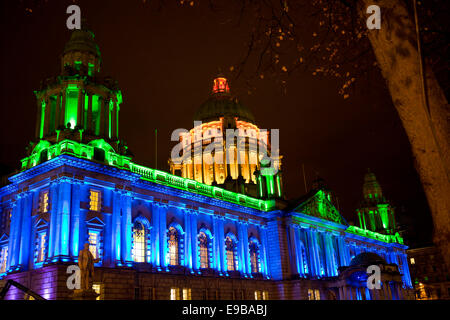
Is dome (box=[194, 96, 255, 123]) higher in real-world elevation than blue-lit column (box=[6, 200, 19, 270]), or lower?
higher

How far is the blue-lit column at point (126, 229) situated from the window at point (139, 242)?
189 cm

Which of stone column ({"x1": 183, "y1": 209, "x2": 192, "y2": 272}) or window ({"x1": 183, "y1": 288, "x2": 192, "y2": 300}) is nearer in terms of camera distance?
window ({"x1": 183, "y1": 288, "x2": 192, "y2": 300})

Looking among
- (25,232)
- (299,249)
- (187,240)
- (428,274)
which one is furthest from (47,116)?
(428,274)

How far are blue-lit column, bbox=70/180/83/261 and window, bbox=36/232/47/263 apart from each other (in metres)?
2.52

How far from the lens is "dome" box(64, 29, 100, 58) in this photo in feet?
133

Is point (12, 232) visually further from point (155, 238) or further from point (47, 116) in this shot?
point (155, 238)

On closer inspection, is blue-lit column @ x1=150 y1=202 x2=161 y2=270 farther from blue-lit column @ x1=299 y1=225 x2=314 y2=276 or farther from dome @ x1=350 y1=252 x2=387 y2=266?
dome @ x1=350 y1=252 x2=387 y2=266

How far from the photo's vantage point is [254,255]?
50.3 metres

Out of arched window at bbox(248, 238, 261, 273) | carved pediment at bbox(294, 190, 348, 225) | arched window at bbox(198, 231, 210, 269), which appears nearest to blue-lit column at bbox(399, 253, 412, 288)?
carved pediment at bbox(294, 190, 348, 225)

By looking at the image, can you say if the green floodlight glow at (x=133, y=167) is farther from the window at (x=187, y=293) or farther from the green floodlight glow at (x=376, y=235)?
the green floodlight glow at (x=376, y=235)

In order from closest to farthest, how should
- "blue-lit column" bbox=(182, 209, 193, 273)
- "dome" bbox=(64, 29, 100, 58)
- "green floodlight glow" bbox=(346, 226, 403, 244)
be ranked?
"dome" bbox=(64, 29, 100, 58)
"blue-lit column" bbox=(182, 209, 193, 273)
"green floodlight glow" bbox=(346, 226, 403, 244)

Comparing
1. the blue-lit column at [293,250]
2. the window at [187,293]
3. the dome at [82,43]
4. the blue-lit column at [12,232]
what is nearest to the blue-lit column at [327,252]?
the blue-lit column at [293,250]
